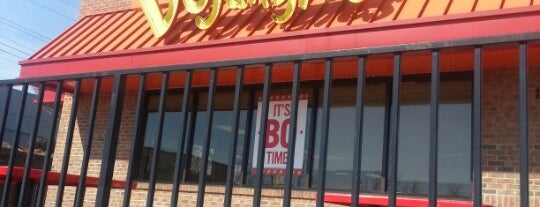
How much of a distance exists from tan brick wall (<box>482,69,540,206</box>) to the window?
11.0 inches

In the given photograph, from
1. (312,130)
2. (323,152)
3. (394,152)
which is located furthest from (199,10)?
(394,152)

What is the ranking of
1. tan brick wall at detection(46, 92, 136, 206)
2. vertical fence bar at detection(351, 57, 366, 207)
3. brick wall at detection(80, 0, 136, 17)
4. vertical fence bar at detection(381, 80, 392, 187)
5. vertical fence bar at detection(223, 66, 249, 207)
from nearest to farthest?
vertical fence bar at detection(351, 57, 366, 207)
vertical fence bar at detection(223, 66, 249, 207)
vertical fence bar at detection(381, 80, 392, 187)
tan brick wall at detection(46, 92, 136, 206)
brick wall at detection(80, 0, 136, 17)

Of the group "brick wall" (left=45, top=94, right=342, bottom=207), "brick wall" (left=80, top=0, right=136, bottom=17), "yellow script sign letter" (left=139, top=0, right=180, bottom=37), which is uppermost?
"brick wall" (left=80, top=0, right=136, bottom=17)

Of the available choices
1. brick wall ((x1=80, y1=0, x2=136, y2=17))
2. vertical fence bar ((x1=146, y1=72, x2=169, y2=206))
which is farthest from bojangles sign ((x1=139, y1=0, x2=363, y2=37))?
vertical fence bar ((x1=146, y1=72, x2=169, y2=206))

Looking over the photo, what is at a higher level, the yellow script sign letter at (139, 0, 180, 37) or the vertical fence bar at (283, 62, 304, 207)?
the yellow script sign letter at (139, 0, 180, 37)

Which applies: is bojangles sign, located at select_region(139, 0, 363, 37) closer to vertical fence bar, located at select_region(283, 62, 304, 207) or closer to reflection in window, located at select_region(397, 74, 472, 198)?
reflection in window, located at select_region(397, 74, 472, 198)

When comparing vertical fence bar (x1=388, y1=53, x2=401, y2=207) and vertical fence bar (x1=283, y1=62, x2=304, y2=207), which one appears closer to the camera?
vertical fence bar (x1=388, y1=53, x2=401, y2=207)

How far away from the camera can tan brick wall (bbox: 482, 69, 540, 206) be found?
6.22 m

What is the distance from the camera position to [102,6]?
1038 centimetres

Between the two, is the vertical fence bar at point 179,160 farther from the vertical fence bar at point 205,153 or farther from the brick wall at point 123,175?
the brick wall at point 123,175

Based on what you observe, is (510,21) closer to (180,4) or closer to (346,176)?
(346,176)

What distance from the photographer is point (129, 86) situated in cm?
897

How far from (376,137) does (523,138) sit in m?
5.42

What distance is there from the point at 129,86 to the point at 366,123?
3773 millimetres
